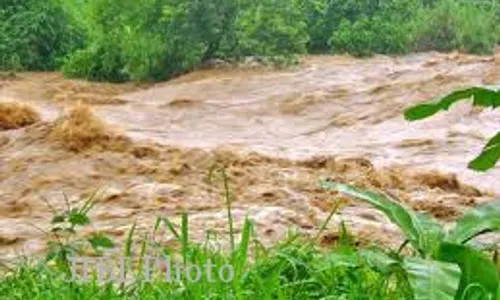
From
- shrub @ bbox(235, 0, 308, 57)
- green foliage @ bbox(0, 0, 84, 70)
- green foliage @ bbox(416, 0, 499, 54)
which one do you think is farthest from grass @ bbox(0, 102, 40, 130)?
green foliage @ bbox(416, 0, 499, 54)

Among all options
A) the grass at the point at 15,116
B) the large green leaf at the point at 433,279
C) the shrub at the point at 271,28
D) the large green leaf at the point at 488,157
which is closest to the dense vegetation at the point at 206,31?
the shrub at the point at 271,28

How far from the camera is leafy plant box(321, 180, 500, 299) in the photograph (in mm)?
3033

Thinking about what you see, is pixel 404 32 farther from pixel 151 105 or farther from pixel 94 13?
pixel 151 105

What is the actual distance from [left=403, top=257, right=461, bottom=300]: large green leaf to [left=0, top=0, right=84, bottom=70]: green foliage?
49.4ft

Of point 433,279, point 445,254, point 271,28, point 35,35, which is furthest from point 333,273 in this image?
point 35,35

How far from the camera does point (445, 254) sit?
3.21 m

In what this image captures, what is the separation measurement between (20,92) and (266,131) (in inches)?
205

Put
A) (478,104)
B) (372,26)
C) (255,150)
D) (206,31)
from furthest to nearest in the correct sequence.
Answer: (372,26) < (206,31) < (255,150) < (478,104)

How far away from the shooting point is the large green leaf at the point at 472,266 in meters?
3.14

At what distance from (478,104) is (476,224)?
1.23ft

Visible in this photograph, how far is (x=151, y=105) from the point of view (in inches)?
530

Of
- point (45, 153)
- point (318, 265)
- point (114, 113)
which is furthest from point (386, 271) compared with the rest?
point (114, 113)

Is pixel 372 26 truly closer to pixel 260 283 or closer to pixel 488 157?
pixel 488 157

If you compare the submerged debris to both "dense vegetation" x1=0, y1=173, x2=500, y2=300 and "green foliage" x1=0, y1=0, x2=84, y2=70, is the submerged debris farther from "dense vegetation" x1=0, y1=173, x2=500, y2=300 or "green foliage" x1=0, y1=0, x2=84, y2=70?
"green foliage" x1=0, y1=0, x2=84, y2=70
